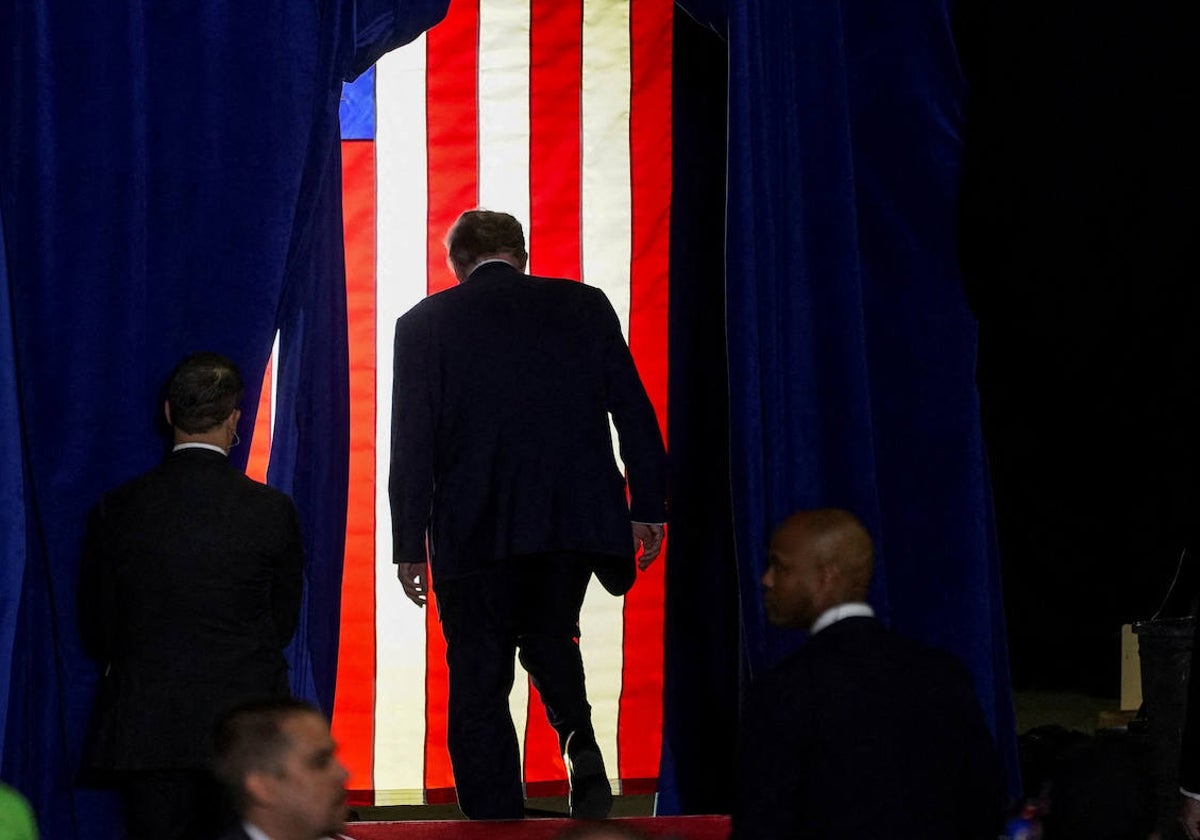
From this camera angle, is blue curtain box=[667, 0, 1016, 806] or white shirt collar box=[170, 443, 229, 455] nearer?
white shirt collar box=[170, 443, 229, 455]

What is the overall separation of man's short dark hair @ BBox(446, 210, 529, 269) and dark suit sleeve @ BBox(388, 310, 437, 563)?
0.17 m

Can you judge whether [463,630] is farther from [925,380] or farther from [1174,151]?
[1174,151]

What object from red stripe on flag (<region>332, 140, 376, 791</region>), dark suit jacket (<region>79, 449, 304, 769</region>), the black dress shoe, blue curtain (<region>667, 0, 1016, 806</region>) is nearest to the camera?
dark suit jacket (<region>79, 449, 304, 769</region>)

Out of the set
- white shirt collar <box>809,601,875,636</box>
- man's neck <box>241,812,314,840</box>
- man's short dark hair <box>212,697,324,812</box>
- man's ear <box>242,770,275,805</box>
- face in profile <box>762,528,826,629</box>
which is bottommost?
man's neck <box>241,812,314,840</box>

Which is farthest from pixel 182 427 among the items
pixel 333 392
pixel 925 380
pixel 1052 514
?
pixel 1052 514

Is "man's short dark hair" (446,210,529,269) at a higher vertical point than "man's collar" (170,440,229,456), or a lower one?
higher

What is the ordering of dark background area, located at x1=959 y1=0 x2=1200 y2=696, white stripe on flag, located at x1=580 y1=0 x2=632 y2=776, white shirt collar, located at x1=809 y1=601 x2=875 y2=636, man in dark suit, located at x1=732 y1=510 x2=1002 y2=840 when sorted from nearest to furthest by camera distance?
man in dark suit, located at x1=732 y1=510 x2=1002 y2=840 → white shirt collar, located at x1=809 y1=601 x2=875 y2=636 → dark background area, located at x1=959 y1=0 x2=1200 y2=696 → white stripe on flag, located at x1=580 y1=0 x2=632 y2=776

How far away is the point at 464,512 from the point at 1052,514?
4165 mm

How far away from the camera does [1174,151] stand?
4.04 m

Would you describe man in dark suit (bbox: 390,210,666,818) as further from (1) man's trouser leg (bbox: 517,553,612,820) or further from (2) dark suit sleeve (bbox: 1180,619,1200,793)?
(2) dark suit sleeve (bbox: 1180,619,1200,793)

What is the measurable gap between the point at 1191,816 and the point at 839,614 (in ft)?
2.07

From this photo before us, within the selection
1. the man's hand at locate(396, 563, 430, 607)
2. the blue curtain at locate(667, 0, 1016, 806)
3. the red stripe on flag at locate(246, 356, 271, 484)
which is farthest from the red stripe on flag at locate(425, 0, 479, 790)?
the man's hand at locate(396, 563, 430, 607)

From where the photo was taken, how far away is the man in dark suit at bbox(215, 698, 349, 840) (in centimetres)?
212

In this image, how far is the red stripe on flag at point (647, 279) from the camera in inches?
198
